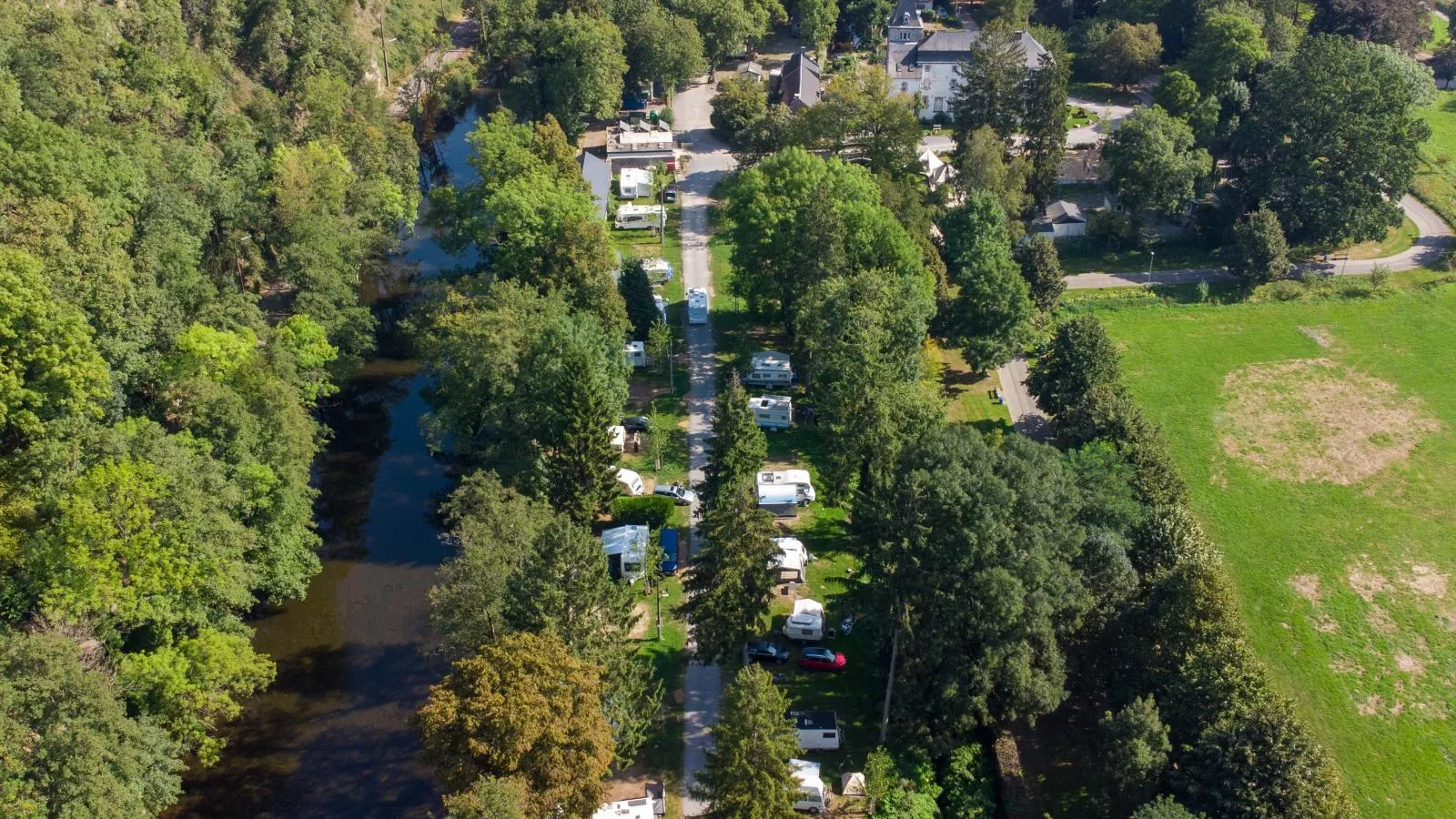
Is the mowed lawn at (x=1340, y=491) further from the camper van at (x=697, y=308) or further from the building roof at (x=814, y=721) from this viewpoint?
the camper van at (x=697, y=308)

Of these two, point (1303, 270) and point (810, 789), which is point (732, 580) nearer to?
point (810, 789)

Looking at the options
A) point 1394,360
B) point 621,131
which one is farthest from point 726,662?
point 621,131

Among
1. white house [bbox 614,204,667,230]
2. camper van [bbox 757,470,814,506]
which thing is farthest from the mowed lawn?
white house [bbox 614,204,667,230]

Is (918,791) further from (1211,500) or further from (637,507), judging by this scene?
(1211,500)

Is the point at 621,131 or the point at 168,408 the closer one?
the point at 168,408

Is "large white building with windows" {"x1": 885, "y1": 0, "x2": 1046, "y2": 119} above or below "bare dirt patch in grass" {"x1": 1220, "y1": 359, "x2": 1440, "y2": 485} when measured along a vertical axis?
above

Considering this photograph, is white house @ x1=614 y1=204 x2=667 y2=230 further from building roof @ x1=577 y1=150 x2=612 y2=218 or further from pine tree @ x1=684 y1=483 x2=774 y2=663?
pine tree @ x1=684 y1=483 x2=774 y2=663
